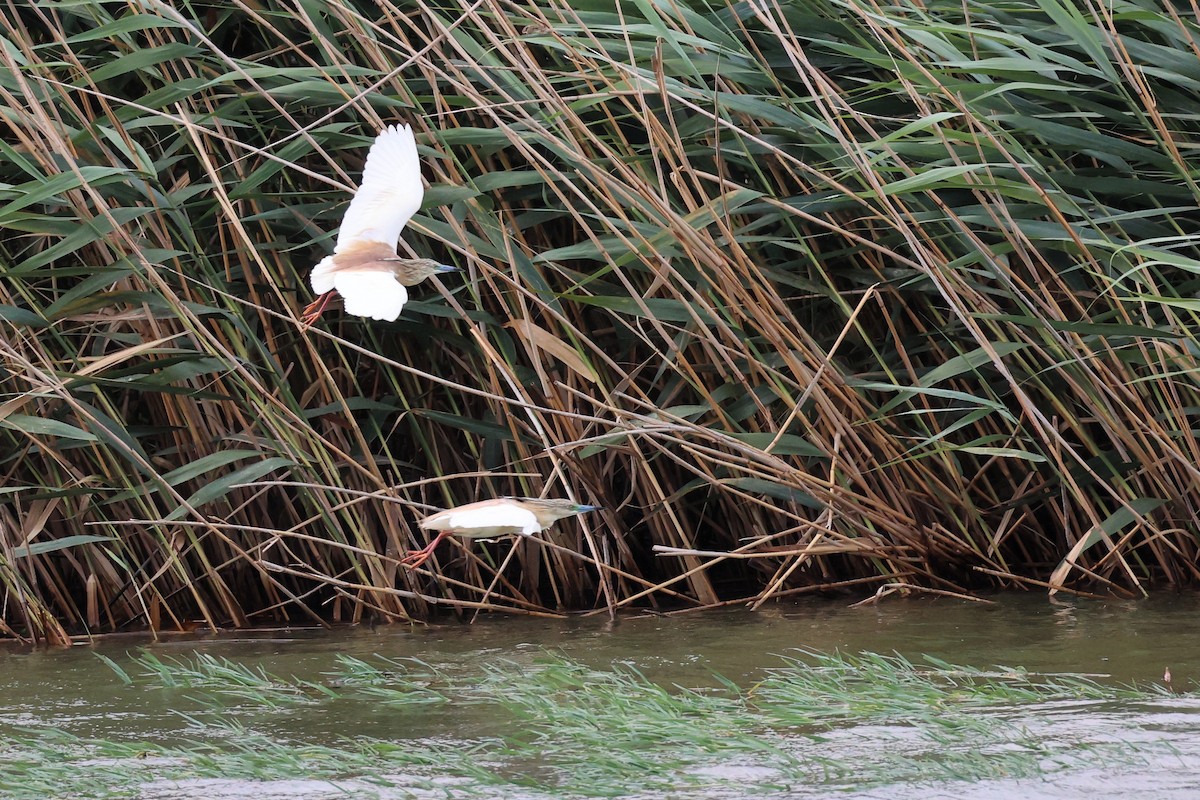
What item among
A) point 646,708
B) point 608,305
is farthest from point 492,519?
point 608,305

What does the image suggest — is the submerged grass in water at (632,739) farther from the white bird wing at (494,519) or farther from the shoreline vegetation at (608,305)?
the shoreline vegetation at (608,305)

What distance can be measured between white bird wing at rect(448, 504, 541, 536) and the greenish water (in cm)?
35

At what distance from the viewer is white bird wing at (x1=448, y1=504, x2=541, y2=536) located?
9.73ft

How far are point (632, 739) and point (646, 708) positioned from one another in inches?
6.5

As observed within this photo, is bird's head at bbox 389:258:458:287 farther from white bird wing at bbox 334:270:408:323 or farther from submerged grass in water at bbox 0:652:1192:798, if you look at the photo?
submerged grass in water at bbox 0:652:1192:798

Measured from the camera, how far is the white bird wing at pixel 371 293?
9.18ft

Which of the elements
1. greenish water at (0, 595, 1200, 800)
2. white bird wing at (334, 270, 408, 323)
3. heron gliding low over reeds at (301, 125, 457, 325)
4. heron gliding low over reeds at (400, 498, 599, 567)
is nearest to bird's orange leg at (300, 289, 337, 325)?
heron gliding low over reeds at (301, 125, 457, 325)

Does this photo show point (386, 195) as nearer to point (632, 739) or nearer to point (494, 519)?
point (494, 519)

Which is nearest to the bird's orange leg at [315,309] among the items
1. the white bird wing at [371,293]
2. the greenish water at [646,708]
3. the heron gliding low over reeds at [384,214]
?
the heron gliding low over reeds at [384,214]

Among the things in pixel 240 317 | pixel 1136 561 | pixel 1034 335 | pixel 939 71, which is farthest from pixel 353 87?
pixel 1136 561

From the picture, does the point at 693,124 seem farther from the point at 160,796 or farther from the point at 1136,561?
the point at 160,796

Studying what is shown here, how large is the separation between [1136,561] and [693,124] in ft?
5.97

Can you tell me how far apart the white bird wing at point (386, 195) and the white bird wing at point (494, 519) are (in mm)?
621

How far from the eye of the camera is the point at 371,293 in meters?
2.88
